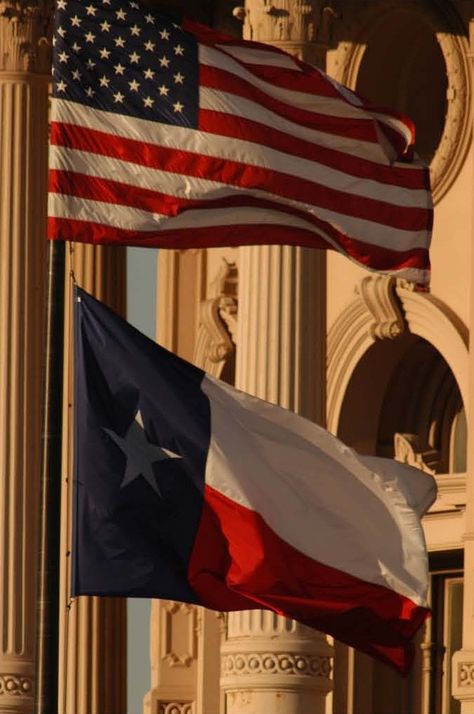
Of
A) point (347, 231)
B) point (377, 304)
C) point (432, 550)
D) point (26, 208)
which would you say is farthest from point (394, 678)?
point (347, 231)

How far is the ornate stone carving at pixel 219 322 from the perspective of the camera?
3547 cm

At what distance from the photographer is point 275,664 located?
26.7 m

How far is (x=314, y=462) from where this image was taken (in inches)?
796

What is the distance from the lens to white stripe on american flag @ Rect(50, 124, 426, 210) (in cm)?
1956

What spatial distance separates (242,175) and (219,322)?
15123 mm

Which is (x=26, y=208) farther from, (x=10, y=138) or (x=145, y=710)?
(x=145, y=710)

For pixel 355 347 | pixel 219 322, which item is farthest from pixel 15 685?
pixel 219 322

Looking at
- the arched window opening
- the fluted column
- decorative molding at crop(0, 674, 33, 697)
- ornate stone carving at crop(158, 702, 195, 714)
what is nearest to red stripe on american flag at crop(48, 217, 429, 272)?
decorative molding at crop(0, 674, 33, 697)

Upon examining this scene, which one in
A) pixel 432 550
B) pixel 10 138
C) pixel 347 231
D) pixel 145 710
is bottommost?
Result: pixel 145 710

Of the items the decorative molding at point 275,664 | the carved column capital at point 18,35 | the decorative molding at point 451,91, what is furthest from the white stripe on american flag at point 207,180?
the carved column capital at point 18,35

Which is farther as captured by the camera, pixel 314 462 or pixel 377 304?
pixel 377 304

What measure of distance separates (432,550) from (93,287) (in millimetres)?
5500

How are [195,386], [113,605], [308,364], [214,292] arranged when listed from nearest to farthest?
[195,386], [308,364], [113,605], [214,292]

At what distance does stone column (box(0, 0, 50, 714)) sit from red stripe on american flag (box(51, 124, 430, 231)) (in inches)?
458
